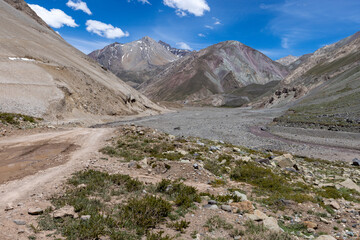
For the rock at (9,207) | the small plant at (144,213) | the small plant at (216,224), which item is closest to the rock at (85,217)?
the small plant at (144,213)

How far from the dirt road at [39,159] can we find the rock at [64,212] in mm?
2082

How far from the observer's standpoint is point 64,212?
7.40 m

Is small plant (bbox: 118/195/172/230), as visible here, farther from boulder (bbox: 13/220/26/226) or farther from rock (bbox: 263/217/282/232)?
rock (bbox: 263/217/282/232)

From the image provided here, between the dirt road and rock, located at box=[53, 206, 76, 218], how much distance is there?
2082 millimetres

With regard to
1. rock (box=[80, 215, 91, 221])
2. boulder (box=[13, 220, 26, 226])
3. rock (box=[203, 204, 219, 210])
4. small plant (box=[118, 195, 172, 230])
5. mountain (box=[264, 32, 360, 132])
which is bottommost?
rock (box=[203, 204, 219, 210])

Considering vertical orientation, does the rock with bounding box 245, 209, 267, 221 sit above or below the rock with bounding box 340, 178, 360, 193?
above

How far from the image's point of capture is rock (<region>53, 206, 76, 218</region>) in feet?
23.7

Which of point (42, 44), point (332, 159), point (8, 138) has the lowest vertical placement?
point (332, 159)

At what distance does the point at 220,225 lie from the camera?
7777 millimetres

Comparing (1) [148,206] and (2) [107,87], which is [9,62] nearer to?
(2) [107,87]

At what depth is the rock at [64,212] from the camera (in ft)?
23.7

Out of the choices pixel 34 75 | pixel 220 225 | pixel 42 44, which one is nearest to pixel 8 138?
pixel 220 225

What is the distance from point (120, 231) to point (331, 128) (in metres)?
48.4

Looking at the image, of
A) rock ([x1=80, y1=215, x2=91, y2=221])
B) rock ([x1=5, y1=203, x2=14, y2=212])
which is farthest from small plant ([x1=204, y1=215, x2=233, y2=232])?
rock ([x1=5, y1=203, x2=14, y2=212])
